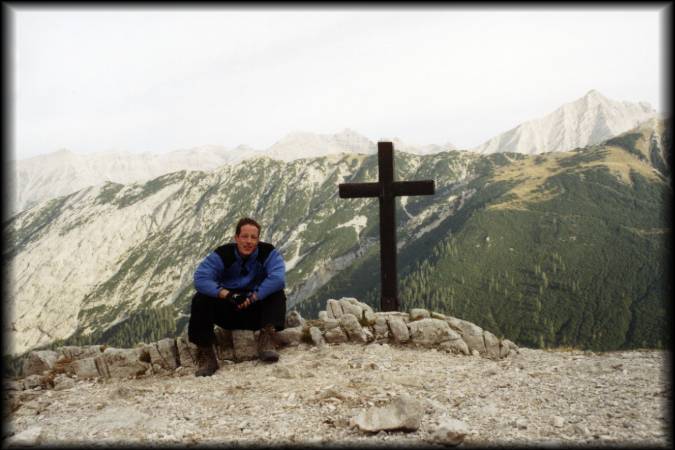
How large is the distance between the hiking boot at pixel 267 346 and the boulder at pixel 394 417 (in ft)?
11.3

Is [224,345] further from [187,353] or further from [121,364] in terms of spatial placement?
[121,364]

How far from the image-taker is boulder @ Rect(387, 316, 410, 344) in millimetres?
11453

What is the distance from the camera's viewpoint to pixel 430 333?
37.7ft

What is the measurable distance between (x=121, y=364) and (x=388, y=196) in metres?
8.19

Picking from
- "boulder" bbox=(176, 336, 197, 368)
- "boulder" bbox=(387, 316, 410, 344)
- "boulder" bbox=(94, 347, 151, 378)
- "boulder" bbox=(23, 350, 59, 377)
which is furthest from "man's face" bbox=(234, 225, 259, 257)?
"boulder" bbox=(23, 350, 59, 377)

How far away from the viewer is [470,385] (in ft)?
28.6

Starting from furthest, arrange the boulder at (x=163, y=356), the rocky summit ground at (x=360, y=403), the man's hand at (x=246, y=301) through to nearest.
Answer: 1. the boulder at (x=163, y=356)
2. the man's hand at (x=246, y=301)
3. the rocky summit ground at (x=360, y=403)

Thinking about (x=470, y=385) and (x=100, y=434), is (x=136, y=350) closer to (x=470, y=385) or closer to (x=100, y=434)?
(x=100, y=434)

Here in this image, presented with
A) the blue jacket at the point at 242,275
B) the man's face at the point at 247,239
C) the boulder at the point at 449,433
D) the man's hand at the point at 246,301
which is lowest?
the boulder at the point at 449,433

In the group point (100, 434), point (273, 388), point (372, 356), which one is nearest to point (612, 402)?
point (372, 356)

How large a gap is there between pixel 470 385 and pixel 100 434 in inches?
241

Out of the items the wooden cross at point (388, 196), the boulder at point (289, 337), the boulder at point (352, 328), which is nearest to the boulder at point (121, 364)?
the boulder at point (289, 337)

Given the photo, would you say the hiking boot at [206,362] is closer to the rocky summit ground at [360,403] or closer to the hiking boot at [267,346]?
the rocky summit ground at [360,403]

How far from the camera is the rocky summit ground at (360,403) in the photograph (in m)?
6.58
